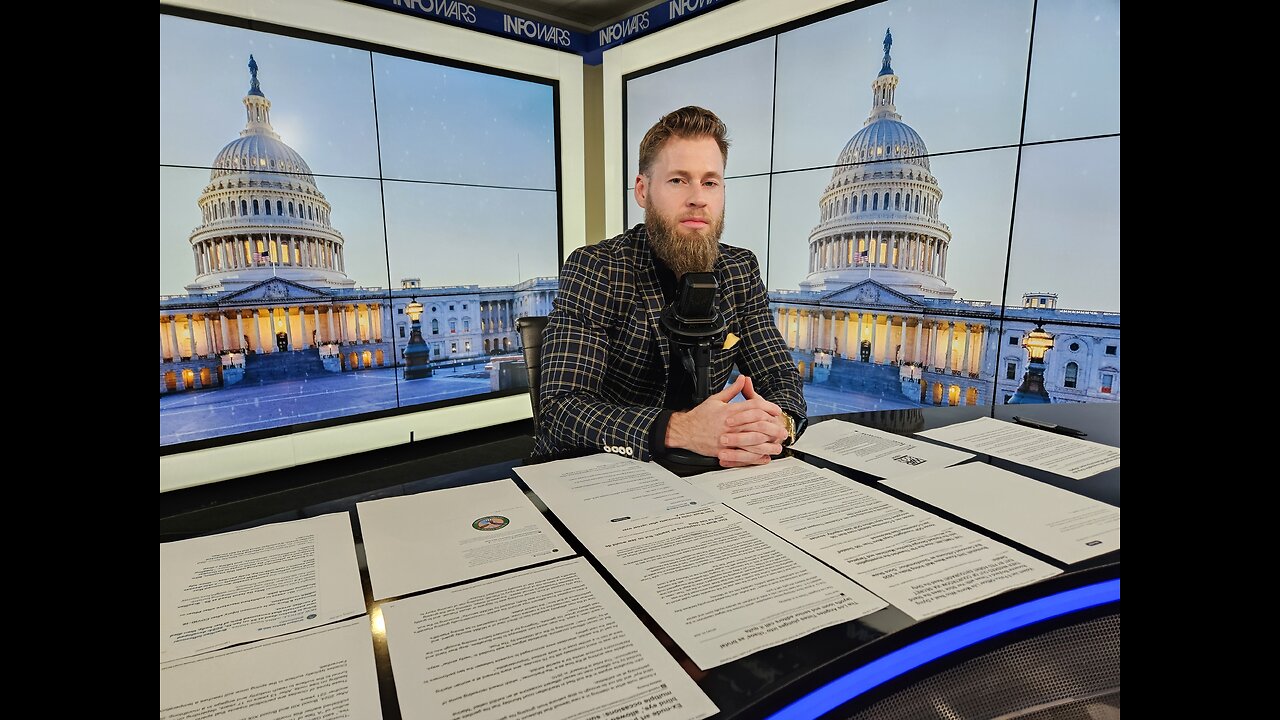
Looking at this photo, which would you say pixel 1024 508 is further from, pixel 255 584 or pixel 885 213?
pixel 885 213

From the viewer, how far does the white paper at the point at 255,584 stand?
730 millimetres

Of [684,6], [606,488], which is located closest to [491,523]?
[606,488]

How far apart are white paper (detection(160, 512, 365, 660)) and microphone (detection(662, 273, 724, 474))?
26.3 inches

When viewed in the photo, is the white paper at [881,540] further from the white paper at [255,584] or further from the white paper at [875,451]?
the white paper at [255,584]

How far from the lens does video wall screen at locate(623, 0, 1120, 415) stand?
2.91 meters

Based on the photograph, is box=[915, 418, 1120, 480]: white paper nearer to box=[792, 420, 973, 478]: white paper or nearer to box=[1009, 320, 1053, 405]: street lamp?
box=[792, 420, 973, 478]: white paper

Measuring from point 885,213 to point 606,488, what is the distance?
318cm

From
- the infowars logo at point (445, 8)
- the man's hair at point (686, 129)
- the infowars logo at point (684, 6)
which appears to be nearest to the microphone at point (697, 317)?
the man's hair at point (686, 129)

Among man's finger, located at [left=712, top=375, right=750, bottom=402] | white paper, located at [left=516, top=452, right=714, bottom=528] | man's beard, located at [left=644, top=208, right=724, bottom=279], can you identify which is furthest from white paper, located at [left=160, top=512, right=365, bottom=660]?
man's beard, located at [left=644, top=208, right=724, bottom=279]

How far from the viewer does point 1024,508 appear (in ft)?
3.52
